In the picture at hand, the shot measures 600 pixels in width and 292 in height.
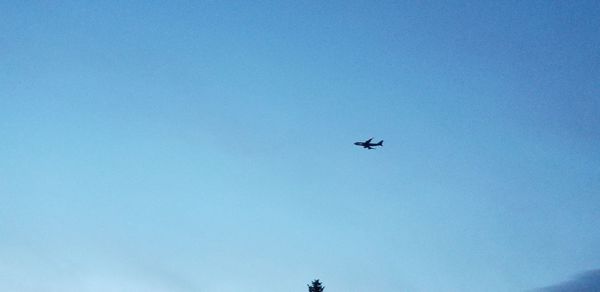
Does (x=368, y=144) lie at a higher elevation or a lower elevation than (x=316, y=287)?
higher

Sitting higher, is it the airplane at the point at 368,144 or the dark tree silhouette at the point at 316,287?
the airplane at the point at 368,144

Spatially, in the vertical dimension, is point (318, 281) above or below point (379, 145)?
below

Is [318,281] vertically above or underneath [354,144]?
underneath

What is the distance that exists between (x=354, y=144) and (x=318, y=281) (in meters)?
36.6

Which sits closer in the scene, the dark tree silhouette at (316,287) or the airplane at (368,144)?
the dark tree silhouette at (316,287)

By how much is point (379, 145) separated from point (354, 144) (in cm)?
472

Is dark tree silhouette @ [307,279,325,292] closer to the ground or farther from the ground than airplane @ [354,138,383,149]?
closer to the ground

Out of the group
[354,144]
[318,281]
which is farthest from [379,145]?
[318,281]

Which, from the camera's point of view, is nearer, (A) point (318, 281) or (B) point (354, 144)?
(A) point (318, 281)

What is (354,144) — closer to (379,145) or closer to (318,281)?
(379,145)

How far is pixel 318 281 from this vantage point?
57.2 meters

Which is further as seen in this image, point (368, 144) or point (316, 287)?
point (368, 144)

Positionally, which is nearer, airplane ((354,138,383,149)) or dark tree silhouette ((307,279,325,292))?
dark tree silhouette ((307,279,325,292))

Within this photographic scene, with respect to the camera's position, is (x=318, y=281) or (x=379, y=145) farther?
(x=379, y=145)
